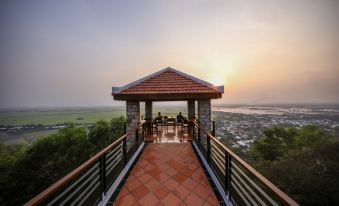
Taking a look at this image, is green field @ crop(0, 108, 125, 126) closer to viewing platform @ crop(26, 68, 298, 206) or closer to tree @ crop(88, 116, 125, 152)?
tree @ crop(88, 116, 125, 152)

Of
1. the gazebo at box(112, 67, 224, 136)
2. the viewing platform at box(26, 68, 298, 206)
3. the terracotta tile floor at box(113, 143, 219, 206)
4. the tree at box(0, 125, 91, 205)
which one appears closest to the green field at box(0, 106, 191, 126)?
the tree at box(0, 125, 91, 205)

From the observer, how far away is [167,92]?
7.29 metres

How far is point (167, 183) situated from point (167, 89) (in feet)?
16.4

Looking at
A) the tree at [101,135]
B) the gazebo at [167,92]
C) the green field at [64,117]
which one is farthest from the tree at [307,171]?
the green field at [64,117]

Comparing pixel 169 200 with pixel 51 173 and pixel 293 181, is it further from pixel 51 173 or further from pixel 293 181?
pixel 51 173

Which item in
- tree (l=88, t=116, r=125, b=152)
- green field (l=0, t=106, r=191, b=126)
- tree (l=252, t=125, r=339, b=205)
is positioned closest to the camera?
tree (l=252, t=125, r=339, b=205)

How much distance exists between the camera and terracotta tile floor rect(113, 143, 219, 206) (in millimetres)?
2839

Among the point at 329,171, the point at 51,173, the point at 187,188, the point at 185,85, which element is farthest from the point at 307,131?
the point at 51,173

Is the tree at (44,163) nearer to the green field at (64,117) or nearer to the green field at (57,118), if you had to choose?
the green field at (64,117)

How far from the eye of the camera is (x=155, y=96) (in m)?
7.27

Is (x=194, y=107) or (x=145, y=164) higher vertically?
(x=194, y=107)

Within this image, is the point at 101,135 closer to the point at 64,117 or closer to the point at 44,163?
the point at 44,163

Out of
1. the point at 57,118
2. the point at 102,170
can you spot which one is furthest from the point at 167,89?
the point at 57,118

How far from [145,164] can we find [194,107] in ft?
22.5
